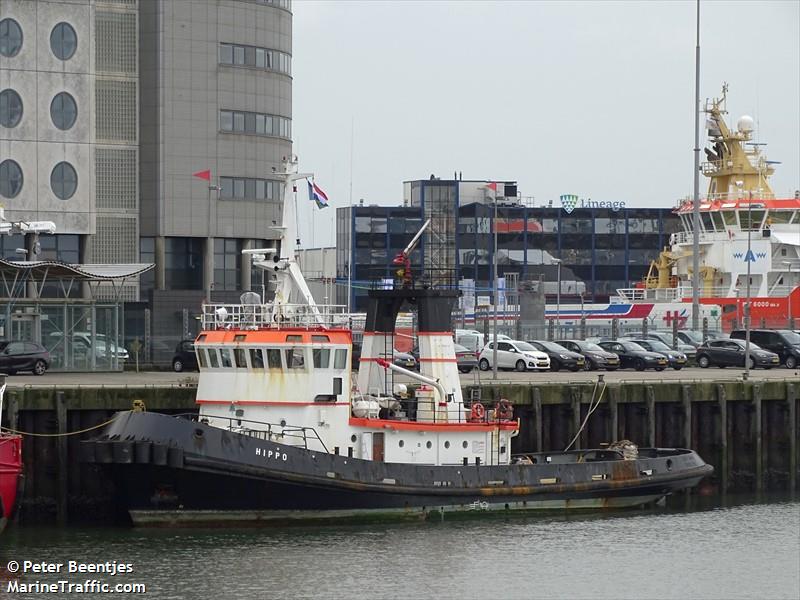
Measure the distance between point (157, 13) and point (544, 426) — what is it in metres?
29.4

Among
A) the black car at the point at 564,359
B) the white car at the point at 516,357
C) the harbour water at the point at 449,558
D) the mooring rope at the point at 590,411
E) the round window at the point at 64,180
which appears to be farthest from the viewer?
the round window at the point at 64,180

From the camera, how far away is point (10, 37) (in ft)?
193

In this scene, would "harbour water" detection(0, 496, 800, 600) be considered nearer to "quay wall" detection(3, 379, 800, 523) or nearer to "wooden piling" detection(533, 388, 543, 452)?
"quay wall" detection(3, 379, 800, 523)

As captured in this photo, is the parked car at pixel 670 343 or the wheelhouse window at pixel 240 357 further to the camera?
the parked car at pixel 670 343

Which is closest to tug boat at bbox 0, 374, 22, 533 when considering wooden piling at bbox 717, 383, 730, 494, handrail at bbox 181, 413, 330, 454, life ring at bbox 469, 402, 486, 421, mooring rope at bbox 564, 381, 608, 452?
handrail at bbox 181, 413, 330, 454

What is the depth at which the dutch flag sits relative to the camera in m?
39.5

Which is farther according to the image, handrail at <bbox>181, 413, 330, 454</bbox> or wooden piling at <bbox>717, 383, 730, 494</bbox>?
wooden piling at <bbox>717, 383, 730, 494</bbox>

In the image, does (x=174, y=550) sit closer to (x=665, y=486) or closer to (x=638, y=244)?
(x=665, y=486)

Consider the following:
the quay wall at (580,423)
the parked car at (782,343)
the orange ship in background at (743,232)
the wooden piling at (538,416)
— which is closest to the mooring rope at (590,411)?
the quay wall at (580,423)

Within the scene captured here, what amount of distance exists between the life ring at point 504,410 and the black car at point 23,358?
15.2 meters

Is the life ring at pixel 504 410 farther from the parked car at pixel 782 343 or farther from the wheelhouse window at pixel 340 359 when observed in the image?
the parked car at pixel 782 343

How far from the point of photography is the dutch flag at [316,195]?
39513 mm

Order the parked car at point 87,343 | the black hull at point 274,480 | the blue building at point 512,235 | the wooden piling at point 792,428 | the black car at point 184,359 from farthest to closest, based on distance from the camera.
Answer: the blue building at point 512,235 < the black car at point 184,359 < the parked car at point 87,343 < the wooden piling at point 792,428 < the black hull at point 274,480

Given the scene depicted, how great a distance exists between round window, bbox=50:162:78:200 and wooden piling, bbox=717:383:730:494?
27847 mm
